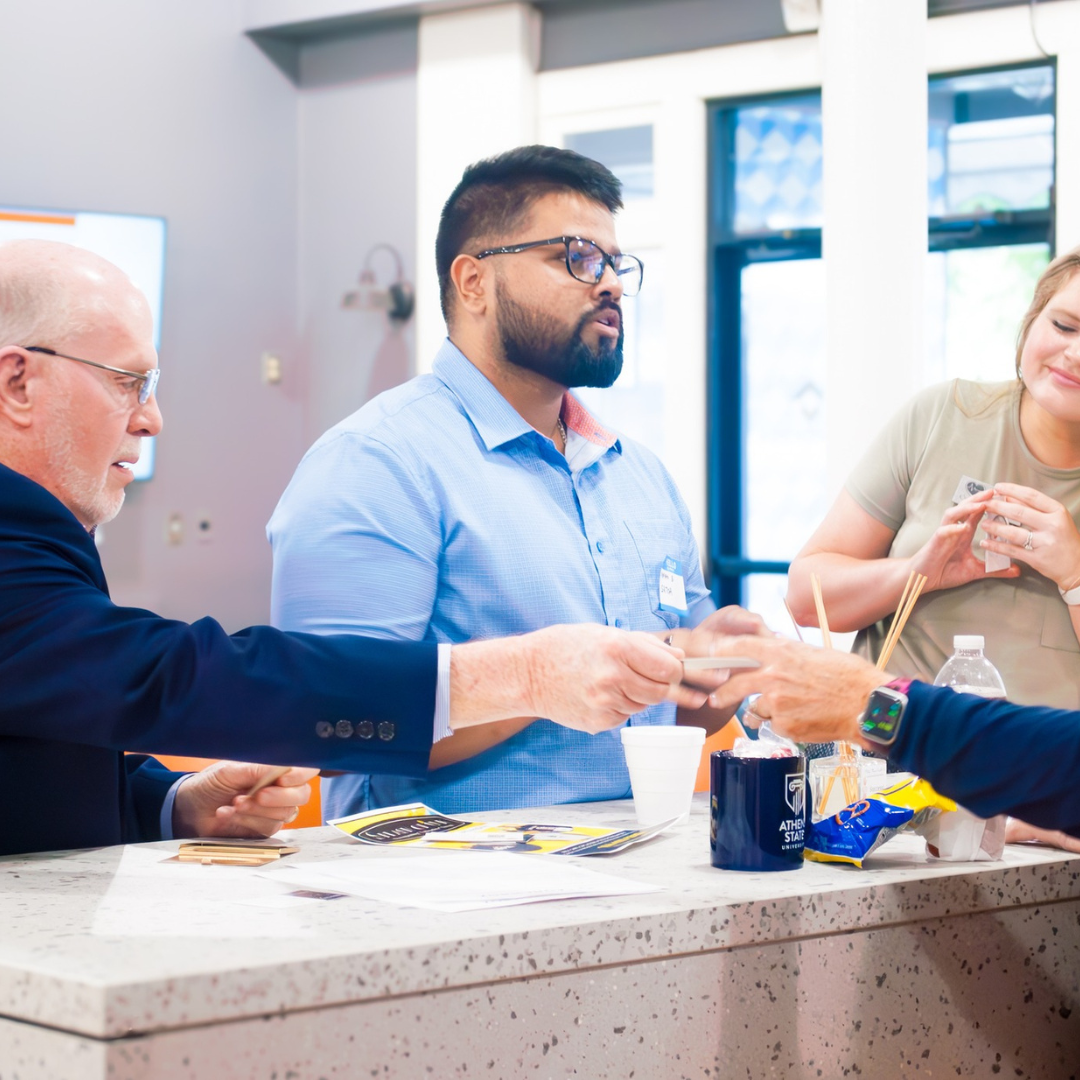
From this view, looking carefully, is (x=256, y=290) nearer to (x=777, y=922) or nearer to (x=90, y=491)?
(x=90, y=491)

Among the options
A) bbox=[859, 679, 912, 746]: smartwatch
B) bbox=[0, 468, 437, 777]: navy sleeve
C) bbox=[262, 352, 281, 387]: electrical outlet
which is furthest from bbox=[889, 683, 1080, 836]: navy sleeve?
bbox=[262, 352, 281, 387]: electrical outlet

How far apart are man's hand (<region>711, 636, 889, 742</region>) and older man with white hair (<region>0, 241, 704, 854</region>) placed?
9cm

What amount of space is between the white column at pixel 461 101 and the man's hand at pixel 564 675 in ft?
14.9

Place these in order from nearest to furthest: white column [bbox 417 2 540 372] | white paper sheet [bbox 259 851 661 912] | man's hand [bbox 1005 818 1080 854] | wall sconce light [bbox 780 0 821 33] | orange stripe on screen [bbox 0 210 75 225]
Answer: white paper sheet [bbox 259 851 661 912] → man's hand [bbox 1005 818 1080 854] → wall sconce light [bbox 780 0 821 33] → orange stripe on screen [bbox 0 210 75 225] → white column [bbox 417 2 540 372]

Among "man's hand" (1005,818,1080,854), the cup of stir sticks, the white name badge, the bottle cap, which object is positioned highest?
the white name badge

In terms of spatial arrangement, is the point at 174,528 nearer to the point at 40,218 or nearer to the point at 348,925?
the point at 40,218

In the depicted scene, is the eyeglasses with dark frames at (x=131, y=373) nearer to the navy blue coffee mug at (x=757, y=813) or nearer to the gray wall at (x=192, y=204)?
the navy blue coffee mug at (x=757, y=813)

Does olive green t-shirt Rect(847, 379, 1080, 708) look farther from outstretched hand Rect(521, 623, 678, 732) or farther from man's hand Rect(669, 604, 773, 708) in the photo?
outstretched hand Rect(521, 623, 678, 732)

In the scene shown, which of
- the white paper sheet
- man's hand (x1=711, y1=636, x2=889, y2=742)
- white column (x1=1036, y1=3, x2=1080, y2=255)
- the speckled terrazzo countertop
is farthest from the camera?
white column (x1=1036, y1=3, x2=1080, y2=255)

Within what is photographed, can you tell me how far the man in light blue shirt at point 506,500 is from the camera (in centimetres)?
181

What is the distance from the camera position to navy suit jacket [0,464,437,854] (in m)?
1.30

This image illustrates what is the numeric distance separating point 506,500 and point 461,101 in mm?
4384

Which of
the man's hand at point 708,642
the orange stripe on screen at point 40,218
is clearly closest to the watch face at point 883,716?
the man's hand at point 708,642

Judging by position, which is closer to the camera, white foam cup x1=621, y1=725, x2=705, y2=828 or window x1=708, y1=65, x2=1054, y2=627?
white foam cup x1=621, y1=725, x2=705, y2=828
